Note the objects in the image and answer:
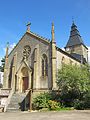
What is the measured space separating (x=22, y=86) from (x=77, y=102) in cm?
1546

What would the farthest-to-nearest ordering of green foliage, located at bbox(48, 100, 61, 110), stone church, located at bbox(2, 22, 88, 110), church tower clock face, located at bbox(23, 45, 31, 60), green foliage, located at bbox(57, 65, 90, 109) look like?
church tower clock face, located at bbox(23, 45, 31, 60) < stone church, located at bbox(2, 22, 88, 110) < green foliage, located at bbox(57, 65, 90, 109) < green foliage, located at bbox(48, 100, 61, 110)

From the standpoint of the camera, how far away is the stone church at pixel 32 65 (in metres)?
32.7

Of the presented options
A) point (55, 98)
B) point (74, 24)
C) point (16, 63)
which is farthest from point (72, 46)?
point (55, 98)

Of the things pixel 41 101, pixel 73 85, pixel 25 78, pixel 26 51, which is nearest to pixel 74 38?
pixel 26 51

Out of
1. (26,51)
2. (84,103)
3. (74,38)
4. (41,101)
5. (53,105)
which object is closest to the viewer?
(84,103)

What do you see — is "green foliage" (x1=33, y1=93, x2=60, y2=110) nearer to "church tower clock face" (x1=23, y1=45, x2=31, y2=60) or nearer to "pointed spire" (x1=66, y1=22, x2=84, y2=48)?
"church tower clock face" (x1=23, y1=45, x2=31, y2=60)

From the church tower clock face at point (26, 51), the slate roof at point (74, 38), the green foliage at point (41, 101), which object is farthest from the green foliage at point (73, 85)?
the slate roof at point (74, 38)

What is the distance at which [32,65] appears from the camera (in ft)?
118

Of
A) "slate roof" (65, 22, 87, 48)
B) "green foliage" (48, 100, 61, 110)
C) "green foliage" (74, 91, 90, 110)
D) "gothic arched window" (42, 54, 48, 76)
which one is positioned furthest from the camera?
"slate roof" (65, 22, 87, 48)

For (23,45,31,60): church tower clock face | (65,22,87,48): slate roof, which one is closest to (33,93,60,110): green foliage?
(23,45,31,60): church tower clock face

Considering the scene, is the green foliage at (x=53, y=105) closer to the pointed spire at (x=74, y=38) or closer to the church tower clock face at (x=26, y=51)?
the church tower clock face at (x=26, y=51)

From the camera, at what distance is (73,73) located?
26.3m

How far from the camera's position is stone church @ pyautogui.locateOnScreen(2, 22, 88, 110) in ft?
107

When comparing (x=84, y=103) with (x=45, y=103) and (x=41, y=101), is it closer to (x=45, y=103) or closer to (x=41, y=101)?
(x=45, y=103)
